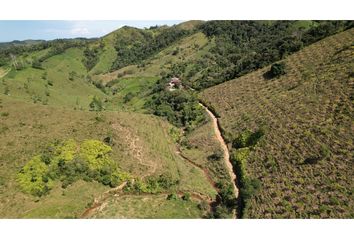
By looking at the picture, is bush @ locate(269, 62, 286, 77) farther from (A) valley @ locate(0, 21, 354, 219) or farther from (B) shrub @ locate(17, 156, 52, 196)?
(B) shrub @ locate(17, 156, 52, 196)

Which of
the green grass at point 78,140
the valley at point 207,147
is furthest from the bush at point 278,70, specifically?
the green grass at point 78,140

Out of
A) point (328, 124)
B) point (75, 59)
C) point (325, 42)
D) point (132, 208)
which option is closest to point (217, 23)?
point (75, 59)

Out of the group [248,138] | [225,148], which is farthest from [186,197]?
[248,138]

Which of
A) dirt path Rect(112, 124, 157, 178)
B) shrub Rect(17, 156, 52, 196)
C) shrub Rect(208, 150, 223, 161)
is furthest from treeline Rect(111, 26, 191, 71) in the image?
shrub Rect(17, 156, 52, 196)

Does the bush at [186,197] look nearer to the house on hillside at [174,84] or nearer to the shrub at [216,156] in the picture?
the shrub at [216,156]

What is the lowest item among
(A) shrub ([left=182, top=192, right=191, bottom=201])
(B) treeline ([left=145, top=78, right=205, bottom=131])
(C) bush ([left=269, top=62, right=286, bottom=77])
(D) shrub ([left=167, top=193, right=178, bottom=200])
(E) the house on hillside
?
(A) shrub ([left=182, top=192, right=191, bottom=201])

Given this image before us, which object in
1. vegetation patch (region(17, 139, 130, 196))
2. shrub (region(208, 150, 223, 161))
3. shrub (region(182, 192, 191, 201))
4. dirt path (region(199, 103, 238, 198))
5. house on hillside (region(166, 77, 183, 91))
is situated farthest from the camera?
house on hillside (region(166, 77, 183, 91))

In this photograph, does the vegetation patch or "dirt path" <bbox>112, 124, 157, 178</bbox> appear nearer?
the vegetation patch
